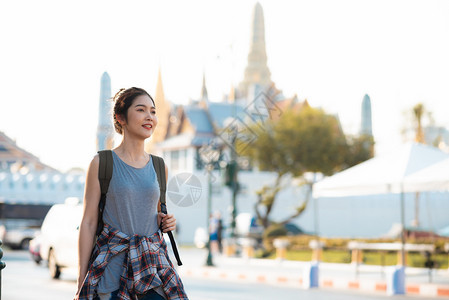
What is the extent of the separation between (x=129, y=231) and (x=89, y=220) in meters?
0.20

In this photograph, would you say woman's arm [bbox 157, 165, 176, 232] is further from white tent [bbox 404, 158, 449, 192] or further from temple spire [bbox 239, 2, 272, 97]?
temple spire [bbox 239, 2, 272, 97]

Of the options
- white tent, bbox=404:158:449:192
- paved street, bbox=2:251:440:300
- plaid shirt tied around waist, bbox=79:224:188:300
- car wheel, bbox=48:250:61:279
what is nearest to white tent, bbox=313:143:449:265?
white tent, bbox=404:158:449:192

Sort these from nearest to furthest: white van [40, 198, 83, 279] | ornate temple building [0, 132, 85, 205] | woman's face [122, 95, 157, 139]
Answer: woman's face [122, 95, 157, 139] → white van [40, 198, 83, 279] → ornate temple building [0, 132, 85, 205]

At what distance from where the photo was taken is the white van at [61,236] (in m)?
17.7

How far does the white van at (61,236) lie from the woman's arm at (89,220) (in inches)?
534

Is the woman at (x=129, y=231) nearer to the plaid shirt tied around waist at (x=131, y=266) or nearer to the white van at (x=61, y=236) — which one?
the plaid shirt tied around waist at (x=131, y=266)

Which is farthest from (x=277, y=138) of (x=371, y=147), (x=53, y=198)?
(x=53, y=198)

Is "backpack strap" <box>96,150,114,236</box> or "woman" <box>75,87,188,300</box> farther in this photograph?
"backpack strap" <box>96,150,114,236</box>

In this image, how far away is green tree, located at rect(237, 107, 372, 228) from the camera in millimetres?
50094

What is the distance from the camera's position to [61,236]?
18438 mm

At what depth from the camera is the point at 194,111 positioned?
64.2 metres

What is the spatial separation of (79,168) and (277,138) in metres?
81.9

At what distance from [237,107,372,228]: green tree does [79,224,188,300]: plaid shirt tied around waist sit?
148 feet

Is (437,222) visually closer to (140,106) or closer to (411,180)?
(411,180)
